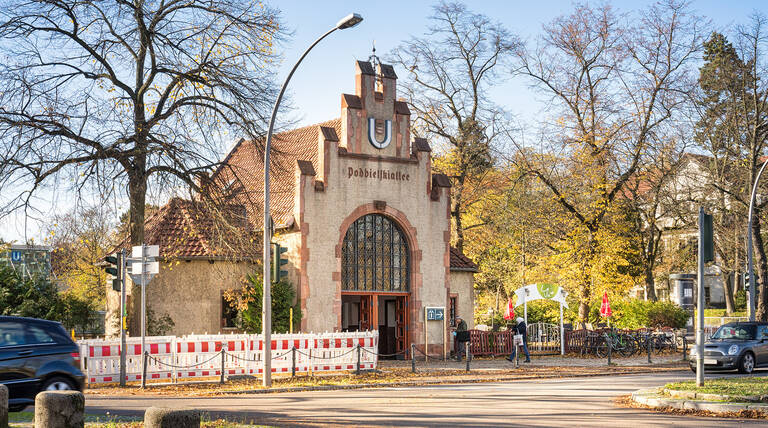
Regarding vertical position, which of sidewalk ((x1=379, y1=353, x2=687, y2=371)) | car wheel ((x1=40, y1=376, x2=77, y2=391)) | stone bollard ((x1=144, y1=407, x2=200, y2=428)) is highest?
stone bollard ((x1=144, y1=407, x2=200, y2=428))

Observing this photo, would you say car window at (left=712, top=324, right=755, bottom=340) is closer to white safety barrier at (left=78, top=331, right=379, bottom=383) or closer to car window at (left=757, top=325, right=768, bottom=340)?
car window at (left=757, top=325, right=768, bottom=340)

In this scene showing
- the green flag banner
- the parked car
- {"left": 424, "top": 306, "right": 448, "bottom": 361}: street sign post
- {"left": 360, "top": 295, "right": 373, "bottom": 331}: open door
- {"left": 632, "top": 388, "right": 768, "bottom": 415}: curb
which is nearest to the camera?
{"left": 632, "top": 388, "right": 768, "bottom": 415}: curb

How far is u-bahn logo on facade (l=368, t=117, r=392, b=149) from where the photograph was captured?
1134 inches

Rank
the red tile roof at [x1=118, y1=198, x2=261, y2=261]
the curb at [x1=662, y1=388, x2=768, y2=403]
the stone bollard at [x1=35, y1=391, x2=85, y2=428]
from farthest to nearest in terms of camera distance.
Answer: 1. the red tile roof at [x1=118, y1=198, x2=261, y2=261]
2. the curb at [x1=662, y1=388, x2=768, y2=403]
3. the stone bollard at [x1=35, y1=391, x2=85, y2=428]

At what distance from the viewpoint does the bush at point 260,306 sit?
27.2 metres

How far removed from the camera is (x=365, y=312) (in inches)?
1156

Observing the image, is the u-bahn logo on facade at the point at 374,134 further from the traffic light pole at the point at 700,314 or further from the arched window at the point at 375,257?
the traffic light pole at the point at 700,314


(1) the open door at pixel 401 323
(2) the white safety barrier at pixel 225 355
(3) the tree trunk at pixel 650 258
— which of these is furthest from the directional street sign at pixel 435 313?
(3) the tree trunk at pixel 650 258

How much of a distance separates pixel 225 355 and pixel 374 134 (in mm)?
9973

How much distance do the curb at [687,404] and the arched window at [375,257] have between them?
13.3 metres

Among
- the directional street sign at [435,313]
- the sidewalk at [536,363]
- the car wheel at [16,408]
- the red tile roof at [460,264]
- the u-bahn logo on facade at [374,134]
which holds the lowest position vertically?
the sidewalk at [536,363]

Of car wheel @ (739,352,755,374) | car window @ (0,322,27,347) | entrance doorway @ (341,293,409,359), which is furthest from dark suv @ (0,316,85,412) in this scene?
car wheel @ (739,352,755,374)

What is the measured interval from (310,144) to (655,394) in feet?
68.7

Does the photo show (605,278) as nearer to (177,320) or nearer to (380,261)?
(380,261)
